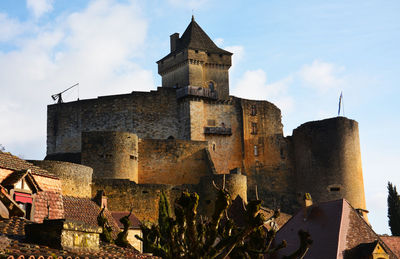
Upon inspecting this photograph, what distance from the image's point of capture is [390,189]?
141 feet

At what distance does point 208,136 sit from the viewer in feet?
155

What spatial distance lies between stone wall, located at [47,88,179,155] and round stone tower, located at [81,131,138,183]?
7.10 metres

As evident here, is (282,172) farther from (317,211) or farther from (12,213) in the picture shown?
(12,213)

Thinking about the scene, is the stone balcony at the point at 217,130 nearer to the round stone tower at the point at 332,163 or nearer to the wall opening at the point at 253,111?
the wall opening at the point at 253,111

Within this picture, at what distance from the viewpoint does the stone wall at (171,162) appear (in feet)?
133

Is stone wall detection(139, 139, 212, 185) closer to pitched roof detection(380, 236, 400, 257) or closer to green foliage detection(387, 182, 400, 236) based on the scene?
green foliage detection(387, 182, 400, 236)

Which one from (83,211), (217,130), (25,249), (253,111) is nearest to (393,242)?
(83,211)

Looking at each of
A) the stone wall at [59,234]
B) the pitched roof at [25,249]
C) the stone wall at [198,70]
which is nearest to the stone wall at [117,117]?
the stone wall at [198,70]

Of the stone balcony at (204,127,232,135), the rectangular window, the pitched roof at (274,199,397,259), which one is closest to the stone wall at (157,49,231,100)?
the stone balcony at (204,127,232,135)

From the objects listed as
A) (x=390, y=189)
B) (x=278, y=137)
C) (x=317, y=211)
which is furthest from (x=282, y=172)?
(x=317, y=211)

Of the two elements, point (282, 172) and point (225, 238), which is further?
point (282, 172)

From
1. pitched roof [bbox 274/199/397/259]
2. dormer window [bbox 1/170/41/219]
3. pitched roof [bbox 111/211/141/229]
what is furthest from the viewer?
pitched roof [bbox 111/211/141/229]

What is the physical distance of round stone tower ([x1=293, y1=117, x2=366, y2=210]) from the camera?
145 ft

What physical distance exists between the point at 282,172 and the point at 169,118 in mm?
9405
